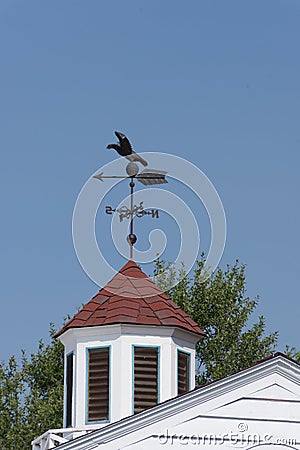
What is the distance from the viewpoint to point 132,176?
2309 cm

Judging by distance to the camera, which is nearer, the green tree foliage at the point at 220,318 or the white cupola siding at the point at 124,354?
the white cupola siding at the point at 124,354

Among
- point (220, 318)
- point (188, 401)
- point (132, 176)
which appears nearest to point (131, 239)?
point (132, 176)

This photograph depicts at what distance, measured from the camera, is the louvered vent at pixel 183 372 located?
22514 mm

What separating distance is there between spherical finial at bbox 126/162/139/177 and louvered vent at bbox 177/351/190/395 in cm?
380

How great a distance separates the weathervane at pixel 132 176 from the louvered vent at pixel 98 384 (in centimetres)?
243

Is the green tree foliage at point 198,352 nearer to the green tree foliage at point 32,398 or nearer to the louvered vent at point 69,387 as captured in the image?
the green tree foliage at point 32,398

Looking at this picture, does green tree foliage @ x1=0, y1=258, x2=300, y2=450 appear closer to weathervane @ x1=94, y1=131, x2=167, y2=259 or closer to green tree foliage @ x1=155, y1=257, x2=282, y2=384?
green tree foliage @ x1=155, y1=257, x2=282, y2=384

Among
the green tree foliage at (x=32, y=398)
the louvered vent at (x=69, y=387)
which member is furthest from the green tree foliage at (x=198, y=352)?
the louvered vent at (x=69, y=387)

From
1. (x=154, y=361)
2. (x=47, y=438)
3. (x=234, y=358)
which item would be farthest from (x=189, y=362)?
(x=234, y=358)

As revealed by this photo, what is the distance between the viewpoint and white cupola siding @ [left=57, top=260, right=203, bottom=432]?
855 inches

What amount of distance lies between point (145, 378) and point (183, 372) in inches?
45.0

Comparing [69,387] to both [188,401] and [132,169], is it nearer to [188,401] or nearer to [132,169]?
[188,401]

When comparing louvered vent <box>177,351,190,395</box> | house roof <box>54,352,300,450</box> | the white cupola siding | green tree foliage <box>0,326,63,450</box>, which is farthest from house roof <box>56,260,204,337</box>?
green tree foliage <box>0,326,63,450</box>

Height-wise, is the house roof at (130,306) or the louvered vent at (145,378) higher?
the house roof at (130,306)
